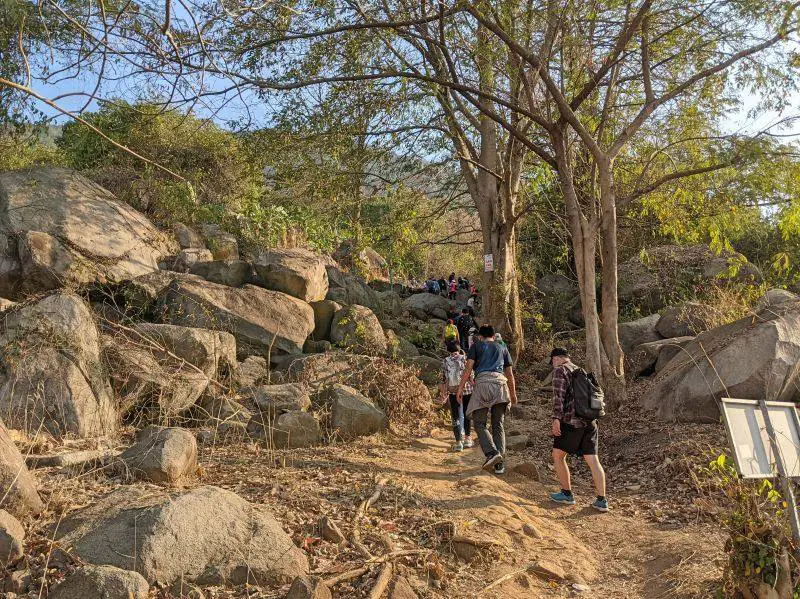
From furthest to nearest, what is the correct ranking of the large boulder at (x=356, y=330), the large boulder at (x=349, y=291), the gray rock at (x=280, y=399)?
the large boulder at (x=349, y=291) < the large boulder at (x=356, y=330) < the gray rock at (x=280, y=399)

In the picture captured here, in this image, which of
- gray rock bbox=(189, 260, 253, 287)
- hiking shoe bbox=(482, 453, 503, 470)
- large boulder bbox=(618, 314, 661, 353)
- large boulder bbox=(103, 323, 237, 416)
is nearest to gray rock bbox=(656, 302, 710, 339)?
large boulder bbox=(618, 314, 661, 353)

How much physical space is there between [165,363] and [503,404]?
4746 mm

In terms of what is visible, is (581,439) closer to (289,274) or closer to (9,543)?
(9,543)

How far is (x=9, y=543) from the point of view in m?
4.31

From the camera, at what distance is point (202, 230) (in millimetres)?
16562

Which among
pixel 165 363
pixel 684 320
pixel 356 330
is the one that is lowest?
pixel 165 363

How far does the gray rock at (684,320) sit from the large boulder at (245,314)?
26.1 feet

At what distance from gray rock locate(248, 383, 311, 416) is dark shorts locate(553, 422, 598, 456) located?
12.0 ft

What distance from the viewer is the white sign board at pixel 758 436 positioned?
381 cm

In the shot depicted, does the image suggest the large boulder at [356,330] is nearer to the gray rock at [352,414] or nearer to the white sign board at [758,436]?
the gray rock at [352,414]

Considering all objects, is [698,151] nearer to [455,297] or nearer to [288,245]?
[288,245]

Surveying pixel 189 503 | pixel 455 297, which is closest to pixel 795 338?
pixel 189 503

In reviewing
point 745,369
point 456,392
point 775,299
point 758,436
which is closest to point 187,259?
point 456,392

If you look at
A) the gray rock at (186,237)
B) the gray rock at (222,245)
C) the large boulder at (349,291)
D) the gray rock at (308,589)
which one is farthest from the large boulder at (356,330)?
the gray rock at (308,589)
